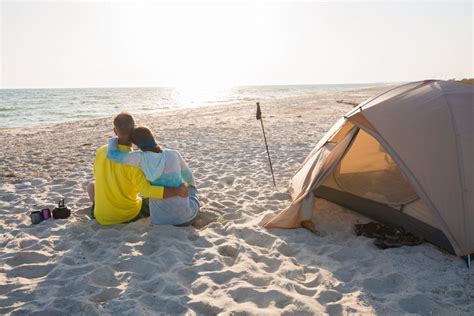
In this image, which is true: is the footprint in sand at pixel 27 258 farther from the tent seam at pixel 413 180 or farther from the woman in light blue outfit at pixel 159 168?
the tent seam at pixel 413 180

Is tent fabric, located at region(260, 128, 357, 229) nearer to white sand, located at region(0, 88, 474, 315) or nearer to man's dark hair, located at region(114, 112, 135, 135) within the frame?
white sand, located at region(0, 88, 474, 315)

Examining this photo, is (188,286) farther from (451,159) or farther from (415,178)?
(451,159)

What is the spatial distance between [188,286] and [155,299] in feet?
1.13

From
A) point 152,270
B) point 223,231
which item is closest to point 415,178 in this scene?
point 223,231

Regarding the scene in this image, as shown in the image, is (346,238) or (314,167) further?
(314,167)

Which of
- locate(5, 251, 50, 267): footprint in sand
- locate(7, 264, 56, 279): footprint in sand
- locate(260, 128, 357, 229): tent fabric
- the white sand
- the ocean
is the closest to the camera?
the white sand

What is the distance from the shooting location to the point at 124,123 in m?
4.33

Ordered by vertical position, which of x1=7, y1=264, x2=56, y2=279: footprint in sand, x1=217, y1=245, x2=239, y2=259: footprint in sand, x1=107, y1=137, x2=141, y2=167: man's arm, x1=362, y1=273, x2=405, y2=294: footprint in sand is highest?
x1=107, y1=137, x2=141, y2=167: man's arm

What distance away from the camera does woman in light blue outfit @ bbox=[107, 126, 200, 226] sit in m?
4.33

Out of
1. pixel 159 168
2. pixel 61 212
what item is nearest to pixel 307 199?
pixel 159 168

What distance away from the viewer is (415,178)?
4.04 meters

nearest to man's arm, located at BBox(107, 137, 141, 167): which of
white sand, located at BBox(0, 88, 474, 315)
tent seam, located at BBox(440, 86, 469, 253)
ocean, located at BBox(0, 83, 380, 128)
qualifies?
white sand, located at BBox(0, 88, 474, 315)

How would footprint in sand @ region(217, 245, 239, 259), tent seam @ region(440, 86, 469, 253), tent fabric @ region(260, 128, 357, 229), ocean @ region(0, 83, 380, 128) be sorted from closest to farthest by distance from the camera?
1. tent seam @ region(440, 86, 469, 253)
2. footprint in sand @ region(217, 245, 239, 259)
3. tent fabric @ region(260, 128, 357, 229)
4. ocean @ region(0, 83, 380, 128)

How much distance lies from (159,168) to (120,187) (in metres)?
0.60
